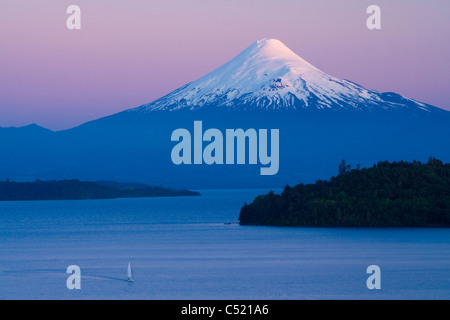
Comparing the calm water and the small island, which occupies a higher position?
the small island

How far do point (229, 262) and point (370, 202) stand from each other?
110ft

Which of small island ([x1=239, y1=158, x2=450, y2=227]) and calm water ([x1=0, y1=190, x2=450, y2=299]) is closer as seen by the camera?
calm water ([x1=0, y1=190, x2=450, y2=299])

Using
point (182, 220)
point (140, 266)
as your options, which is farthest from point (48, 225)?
point (140, 266)

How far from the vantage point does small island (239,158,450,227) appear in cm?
9056

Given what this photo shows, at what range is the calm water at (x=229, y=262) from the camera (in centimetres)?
4591

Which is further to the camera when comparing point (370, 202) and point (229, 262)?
point (370, 202)

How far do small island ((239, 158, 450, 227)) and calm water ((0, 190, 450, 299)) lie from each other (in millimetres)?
3478

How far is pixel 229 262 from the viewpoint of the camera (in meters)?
59.9

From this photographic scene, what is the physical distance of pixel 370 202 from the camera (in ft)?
299

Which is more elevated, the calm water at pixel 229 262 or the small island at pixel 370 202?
the small island at pixel 370 202

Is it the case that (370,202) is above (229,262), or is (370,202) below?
above

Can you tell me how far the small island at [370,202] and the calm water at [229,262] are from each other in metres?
3.48
